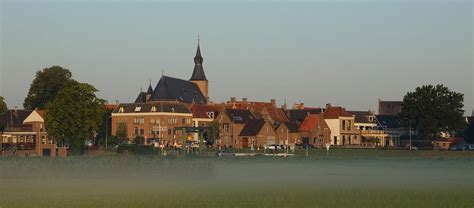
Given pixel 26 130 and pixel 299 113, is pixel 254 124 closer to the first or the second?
pixel 299 113

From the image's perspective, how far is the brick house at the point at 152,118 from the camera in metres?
146

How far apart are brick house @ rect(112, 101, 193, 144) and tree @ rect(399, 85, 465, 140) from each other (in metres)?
43.2

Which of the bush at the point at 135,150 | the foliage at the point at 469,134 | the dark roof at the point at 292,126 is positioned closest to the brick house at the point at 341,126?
the dark roof at the point at 292,126

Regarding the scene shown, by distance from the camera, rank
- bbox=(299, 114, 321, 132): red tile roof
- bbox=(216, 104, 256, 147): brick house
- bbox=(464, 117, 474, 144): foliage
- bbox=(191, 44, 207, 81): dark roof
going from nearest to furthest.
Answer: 1. bbox=(216, 104, 256, 147): brick house
2. bbox=(299, 114, 321, 132): red tile roof
3. bbox=(464, 117, 474, 144): foliage
4. bbox=(191, 44, 207, 81): dark roof

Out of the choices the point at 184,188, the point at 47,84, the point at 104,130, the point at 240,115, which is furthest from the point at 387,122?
the point at 184,188

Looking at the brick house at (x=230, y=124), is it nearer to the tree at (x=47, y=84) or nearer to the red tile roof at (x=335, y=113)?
the red tile roof at (x=335, y=113)

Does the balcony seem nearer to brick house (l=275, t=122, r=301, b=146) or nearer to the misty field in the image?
brick house (l=275, t=122, r=301, b=146)

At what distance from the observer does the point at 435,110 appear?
4761 inches

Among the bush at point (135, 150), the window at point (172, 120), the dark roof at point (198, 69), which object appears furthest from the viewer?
the dark roof at point (198, 69)

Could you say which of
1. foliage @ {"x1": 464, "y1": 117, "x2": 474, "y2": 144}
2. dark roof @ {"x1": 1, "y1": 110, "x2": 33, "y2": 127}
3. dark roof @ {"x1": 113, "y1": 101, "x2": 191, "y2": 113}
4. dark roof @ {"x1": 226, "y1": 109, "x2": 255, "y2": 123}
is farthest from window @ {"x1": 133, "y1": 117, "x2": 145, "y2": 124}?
foliage @ {"x1": 464, "y1": 117, "x2": 474, "y2": 144}

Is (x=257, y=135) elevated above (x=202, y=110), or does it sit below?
below

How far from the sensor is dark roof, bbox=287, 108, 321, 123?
159125 millimetres

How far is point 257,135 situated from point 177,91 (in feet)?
110

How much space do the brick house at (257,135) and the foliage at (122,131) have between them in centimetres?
1874
